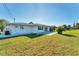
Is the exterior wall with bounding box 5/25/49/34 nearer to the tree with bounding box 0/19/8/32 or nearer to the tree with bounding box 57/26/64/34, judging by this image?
the tree with bounding box 0/19/8/32

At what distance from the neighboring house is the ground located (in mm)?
126

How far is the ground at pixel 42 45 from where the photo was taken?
4426 millimetres

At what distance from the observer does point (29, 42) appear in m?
4.56

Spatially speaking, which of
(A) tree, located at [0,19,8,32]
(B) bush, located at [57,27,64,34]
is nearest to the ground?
(B) bush, located at [57,27,64,34]

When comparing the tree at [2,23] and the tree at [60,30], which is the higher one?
the tree at [2,23]

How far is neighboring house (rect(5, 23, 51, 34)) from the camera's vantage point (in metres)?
4.61

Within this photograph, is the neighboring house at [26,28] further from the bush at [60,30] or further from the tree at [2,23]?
the bush at [60,30]

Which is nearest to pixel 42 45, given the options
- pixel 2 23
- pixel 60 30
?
pixel 60 30

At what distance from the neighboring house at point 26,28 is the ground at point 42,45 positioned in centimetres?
13

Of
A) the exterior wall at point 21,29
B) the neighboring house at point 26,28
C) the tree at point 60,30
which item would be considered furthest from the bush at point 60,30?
the exterior wall at point 21,29

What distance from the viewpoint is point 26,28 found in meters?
4.68

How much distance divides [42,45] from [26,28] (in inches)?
19.2

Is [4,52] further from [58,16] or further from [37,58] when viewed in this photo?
[58,16]

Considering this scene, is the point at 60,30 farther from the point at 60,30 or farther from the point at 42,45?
the point at 42,45
